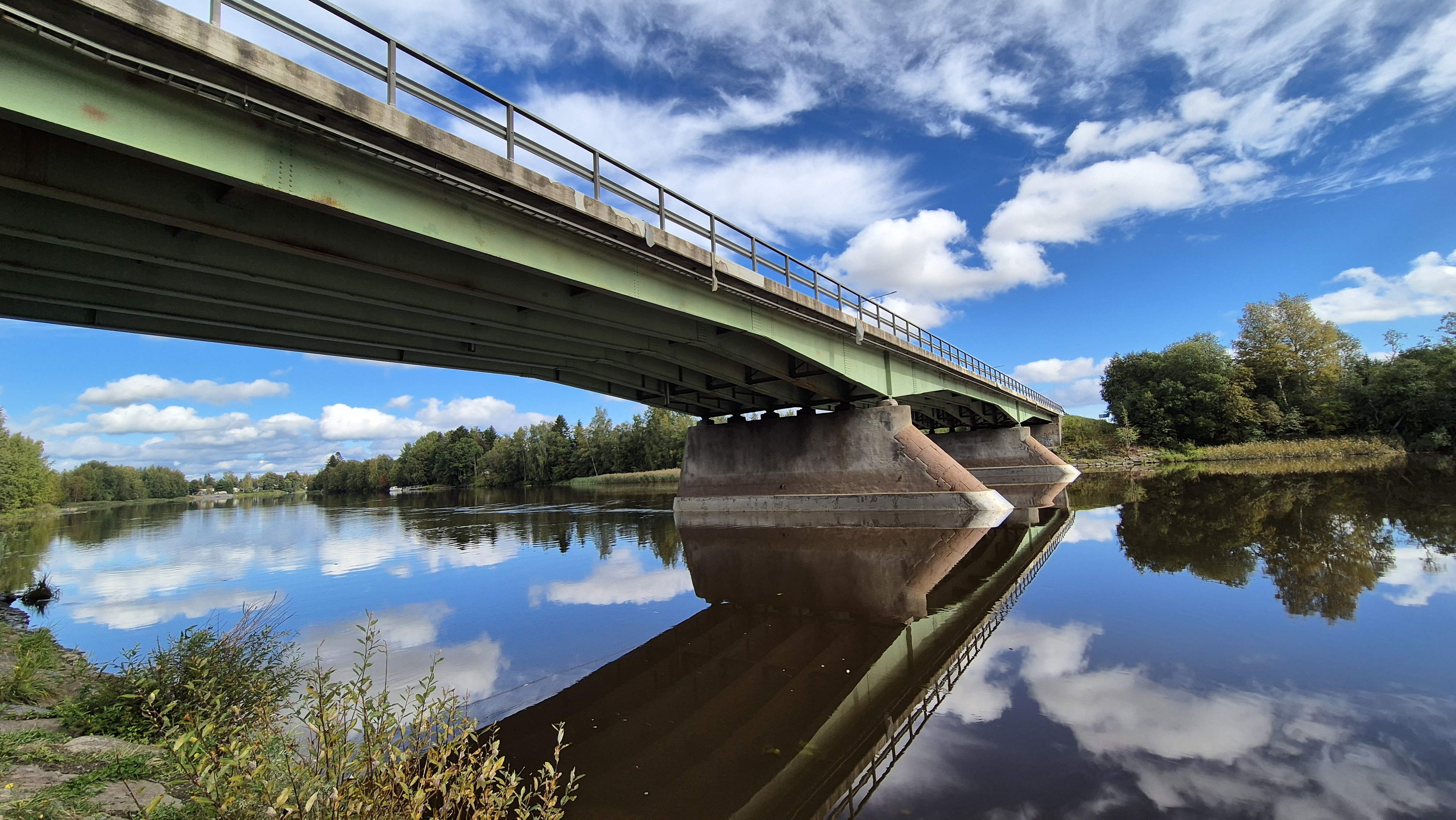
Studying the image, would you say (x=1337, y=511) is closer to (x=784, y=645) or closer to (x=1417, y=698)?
(x=1417, y=698)

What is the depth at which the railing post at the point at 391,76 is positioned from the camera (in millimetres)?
8523

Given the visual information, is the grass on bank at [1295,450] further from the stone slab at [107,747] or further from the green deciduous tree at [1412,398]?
the stone slab at [107,747]

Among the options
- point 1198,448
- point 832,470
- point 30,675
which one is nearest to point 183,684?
point 30,675

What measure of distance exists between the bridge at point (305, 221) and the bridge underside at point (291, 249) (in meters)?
0.03

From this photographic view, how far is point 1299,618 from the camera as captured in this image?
866cm

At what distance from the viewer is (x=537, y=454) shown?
109500 mm

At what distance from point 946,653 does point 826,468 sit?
15.2 metres

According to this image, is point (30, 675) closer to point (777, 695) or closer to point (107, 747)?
point (107, 747)

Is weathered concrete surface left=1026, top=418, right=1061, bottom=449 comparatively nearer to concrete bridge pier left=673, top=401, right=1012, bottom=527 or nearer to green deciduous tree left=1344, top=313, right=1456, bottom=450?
green deciduous tree left=1344, top=313, right=1456, bottom=450

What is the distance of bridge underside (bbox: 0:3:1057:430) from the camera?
662 cm

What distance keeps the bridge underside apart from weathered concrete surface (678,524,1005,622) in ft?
19.9

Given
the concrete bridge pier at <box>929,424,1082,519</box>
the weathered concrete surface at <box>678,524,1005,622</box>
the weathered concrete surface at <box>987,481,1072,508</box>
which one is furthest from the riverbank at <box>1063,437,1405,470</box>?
the weathered concrete surface at <box>678,524,1005,622</box>

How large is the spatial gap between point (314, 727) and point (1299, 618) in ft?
40.7

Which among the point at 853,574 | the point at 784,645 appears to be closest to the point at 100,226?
the point at 784,645
